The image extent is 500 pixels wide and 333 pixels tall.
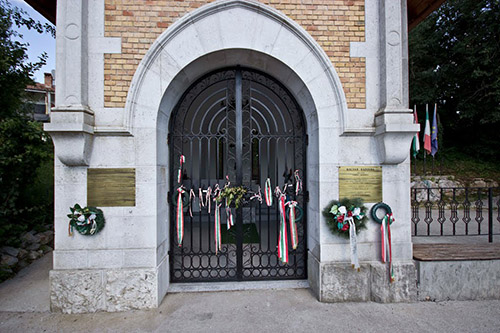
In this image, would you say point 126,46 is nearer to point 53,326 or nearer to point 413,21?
point 53,326

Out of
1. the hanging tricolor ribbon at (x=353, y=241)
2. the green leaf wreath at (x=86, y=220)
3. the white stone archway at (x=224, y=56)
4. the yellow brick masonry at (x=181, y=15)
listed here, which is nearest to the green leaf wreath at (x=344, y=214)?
the hanging tricolor ribbon at (x=353, y=241)

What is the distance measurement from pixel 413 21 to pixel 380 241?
4.40 meters

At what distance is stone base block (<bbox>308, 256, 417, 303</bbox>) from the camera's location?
3928mm

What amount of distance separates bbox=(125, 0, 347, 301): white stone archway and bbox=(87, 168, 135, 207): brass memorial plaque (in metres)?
0.30

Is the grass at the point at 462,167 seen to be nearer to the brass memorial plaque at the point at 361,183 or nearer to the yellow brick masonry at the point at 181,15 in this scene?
the brass memorial plaque at the point at 361,183

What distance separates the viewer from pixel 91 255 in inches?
149

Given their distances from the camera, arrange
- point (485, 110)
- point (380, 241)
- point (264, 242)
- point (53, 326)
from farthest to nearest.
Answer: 1. point (485, 110)
2. point (264, 242)
3. point (380, 241)
4. point (53, 326)

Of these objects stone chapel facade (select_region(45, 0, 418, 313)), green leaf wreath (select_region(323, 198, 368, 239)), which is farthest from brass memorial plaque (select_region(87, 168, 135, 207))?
green leaf wreath (select_region(323, 198, 368, 239))

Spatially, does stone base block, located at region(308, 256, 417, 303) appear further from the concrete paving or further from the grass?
the grass

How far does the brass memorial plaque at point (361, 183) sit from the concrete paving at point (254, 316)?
1647 millimetres

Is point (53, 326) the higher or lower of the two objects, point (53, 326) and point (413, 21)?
the lower

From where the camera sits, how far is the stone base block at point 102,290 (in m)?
3.67

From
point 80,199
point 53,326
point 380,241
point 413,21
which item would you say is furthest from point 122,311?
point 413,21

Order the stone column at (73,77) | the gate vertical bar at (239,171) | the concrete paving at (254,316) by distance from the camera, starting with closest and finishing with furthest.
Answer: the concrete paving at (254,316) → the stone column at (73,77) → the gate vertical bar at (239,171)
